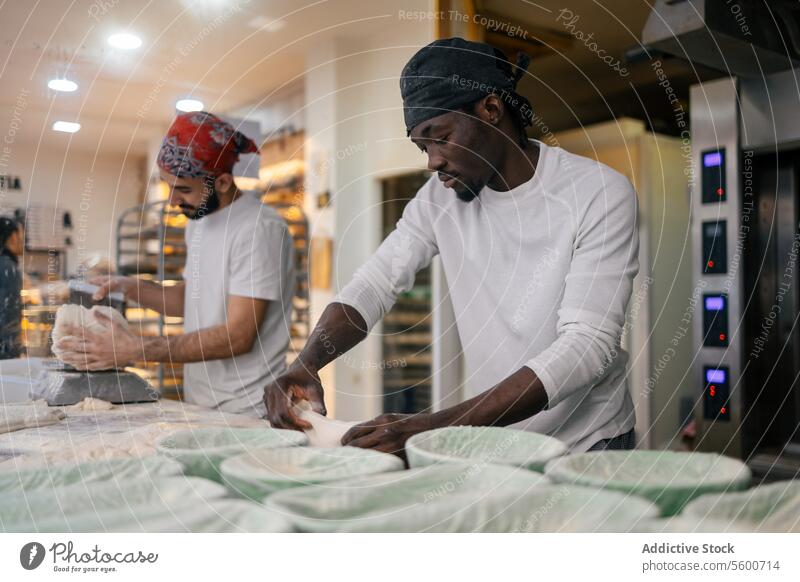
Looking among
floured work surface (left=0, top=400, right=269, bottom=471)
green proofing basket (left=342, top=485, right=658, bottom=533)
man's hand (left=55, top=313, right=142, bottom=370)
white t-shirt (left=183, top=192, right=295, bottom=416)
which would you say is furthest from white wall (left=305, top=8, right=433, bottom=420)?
green proofing basket (left=342, top=485, right=658, bottom=533)

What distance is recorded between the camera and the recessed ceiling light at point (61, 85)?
132 cm

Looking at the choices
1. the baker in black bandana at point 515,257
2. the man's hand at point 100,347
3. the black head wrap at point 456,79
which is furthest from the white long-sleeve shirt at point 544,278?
the man's hand at point 100,347

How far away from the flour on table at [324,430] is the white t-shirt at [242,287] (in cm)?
43

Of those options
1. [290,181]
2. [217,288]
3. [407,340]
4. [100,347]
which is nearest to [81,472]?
[100,347]

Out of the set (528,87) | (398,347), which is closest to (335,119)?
(528,87)

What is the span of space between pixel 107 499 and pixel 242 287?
0.69 m

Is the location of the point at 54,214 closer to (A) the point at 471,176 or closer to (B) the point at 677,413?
(A) the point at 471,176

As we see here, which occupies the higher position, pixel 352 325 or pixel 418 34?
pixel 418 34

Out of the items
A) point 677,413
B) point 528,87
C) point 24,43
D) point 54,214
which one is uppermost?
point 24,43

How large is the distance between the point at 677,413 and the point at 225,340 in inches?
38.4

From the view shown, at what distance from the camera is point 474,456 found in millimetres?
905

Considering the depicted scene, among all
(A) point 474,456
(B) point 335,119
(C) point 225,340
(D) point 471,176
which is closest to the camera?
(A) point 474,456
